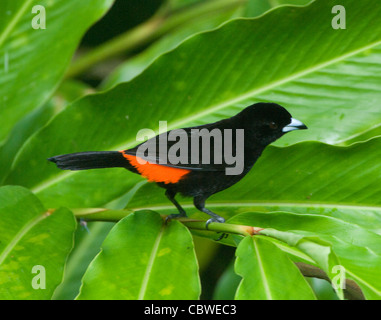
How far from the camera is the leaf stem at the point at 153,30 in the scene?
9.06ft

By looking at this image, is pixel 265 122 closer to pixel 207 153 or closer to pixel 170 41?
pixel 207 153

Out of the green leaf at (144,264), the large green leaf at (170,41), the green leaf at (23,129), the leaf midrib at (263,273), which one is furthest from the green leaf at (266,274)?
the large green leaf at (170,41)

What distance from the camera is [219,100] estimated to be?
160 cm

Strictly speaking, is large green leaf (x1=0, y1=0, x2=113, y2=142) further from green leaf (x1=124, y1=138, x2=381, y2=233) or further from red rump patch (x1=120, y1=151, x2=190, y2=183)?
green leaf (x1=124, y1=138, x2=381, y2=233)

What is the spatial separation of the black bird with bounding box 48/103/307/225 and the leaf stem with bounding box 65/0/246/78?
4.71ft

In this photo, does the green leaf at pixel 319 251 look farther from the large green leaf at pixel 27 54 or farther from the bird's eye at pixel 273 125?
the large green leaf at pixel 27 54

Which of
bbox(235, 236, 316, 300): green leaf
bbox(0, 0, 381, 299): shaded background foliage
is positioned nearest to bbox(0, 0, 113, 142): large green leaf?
bbox(0, 0, 381, 299): shaded background foliage

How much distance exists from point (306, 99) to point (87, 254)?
1104 mm

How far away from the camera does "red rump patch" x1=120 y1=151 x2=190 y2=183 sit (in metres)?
1.45

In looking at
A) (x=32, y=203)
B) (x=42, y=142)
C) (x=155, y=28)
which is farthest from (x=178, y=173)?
(x=155, y=28)

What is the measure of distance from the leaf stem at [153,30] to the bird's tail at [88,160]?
145 cm

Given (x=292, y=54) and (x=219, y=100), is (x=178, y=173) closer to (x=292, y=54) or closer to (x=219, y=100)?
(x=219, y=100)

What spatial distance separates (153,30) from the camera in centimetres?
284

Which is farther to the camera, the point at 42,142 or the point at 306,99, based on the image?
the point at 42,142
